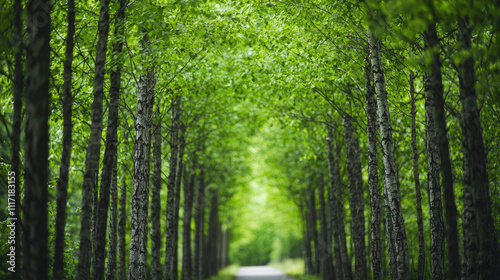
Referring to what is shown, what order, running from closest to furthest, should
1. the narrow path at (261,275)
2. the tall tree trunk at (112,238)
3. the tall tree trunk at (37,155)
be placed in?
the tall tree trunk at (37,155)
the tall tree trunk at (112,238)
the narrow path at (261,275)

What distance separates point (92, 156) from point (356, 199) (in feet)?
33.2

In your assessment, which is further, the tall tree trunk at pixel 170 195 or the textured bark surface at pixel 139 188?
the tall tree trunk at pixel 170 195

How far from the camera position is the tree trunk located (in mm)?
9305

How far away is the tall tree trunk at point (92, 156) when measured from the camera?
694cm

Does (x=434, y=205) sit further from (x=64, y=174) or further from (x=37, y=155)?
(x=37, y=155)

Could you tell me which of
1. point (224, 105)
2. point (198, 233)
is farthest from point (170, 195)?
point (198, 233)

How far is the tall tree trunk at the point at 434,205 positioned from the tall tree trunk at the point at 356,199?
8.85ft

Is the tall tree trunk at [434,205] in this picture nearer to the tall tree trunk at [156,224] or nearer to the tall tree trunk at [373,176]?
the tall tree trunk at [373,176]

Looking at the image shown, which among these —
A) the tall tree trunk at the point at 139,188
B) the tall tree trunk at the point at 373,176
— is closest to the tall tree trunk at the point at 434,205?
the tall tree trunk at the point at 373,176

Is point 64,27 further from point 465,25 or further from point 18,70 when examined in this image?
point 465,25

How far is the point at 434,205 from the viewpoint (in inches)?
382

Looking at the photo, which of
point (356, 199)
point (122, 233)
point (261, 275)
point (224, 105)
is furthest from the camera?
point (261, 275)

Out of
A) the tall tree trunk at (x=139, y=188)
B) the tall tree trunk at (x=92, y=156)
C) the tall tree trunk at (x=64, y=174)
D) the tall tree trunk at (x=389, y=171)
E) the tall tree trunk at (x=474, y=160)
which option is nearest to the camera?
the tall tree trunk at (x=474, y=160)

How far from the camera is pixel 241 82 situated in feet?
50.2
